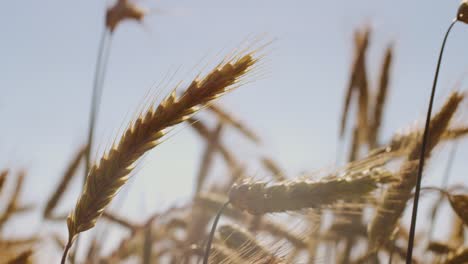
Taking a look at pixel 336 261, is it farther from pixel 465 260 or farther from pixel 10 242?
pixel 10 242

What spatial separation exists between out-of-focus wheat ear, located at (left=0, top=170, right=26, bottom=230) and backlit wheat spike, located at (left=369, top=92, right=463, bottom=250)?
2.04m

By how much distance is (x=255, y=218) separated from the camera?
291 cm

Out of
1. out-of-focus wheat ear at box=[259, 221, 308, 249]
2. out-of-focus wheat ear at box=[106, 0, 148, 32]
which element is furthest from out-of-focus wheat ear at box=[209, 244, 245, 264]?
out-of-focus wheat ear at box=[106, 0, 148, 32]

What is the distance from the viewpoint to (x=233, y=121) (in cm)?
339

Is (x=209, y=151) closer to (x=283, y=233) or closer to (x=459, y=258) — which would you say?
(x=283, y=233)

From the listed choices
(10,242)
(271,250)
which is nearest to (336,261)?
(271,250)

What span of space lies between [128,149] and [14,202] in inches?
95.8

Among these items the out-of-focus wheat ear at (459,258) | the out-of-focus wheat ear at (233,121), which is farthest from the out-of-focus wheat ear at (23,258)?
the out-of-focus wheat ear at (459,258)

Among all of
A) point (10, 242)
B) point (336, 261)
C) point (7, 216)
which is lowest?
point (336, 261)

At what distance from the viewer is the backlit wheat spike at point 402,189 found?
1918 millimetres

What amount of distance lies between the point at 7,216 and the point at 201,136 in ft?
3.89

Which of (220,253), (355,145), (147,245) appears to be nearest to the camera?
(220,253)

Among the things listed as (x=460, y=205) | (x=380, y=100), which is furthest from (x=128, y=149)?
(x=380, y=100)

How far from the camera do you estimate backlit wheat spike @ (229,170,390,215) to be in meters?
1.51
